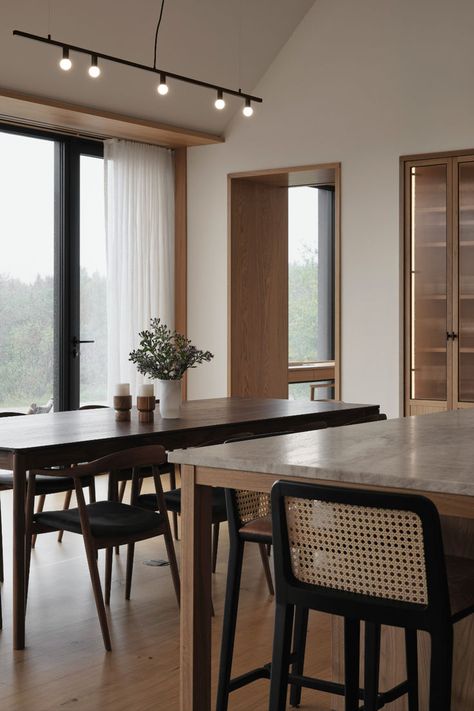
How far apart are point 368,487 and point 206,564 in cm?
58

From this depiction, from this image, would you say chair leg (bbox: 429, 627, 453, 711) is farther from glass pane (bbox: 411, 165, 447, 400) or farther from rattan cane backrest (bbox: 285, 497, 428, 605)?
glass pane (bbox: 411, 165, 447, 400)

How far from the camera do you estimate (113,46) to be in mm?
6648

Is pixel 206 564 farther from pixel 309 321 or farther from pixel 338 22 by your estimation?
pixel 309 321

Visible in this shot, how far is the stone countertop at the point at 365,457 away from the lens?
85.7 inches

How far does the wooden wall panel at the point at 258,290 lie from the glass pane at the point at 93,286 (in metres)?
1.04

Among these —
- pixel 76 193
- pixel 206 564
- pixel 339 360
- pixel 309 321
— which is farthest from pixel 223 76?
pixel 206 564

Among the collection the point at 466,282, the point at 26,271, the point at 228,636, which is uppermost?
the point at 26,271

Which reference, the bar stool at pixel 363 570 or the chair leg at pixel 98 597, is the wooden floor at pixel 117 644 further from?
the bar stool at pixel 363 570

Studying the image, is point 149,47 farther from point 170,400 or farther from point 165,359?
point 170,400

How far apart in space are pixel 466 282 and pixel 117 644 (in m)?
3.98

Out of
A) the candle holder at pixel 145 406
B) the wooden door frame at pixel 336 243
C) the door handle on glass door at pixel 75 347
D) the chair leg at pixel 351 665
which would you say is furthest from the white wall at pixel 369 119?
the chair leg at pixel 351 665

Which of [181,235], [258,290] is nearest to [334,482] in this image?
[258,290]

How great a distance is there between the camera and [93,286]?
7.84 m

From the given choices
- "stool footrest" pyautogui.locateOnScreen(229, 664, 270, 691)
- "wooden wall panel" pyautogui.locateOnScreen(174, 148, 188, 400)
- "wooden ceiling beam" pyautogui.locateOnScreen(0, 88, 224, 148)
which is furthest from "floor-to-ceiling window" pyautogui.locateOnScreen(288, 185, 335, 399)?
"stool footrest" pyautogui.locateOnScreen(229, 664, 270, 691)
